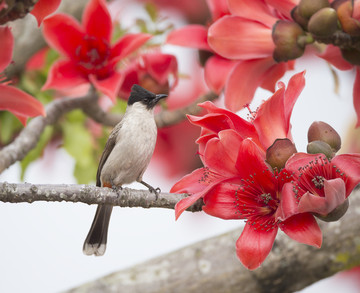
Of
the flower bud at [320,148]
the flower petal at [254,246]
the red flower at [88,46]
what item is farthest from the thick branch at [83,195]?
the red flower at [88,46]

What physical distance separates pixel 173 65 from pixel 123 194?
2.77 ft

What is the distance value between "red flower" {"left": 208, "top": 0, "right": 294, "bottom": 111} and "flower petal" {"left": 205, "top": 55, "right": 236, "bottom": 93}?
219 mm

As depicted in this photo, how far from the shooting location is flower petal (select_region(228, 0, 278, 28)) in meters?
Answer: 1.30

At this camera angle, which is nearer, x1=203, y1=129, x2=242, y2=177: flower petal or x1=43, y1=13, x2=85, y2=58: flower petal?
x1=203, y1=129, x2=242, y2=177: flower petal

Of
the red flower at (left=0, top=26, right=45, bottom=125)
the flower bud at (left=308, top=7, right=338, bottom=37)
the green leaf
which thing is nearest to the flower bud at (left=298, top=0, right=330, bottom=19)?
the flower bud at (left=308, top=7, right=338, bottom=37)

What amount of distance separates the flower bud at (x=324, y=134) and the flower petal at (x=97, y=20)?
890 millimetres

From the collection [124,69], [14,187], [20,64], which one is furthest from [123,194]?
→ [20,64]

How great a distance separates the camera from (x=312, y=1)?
120cm

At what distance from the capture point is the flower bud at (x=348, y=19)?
3.86 feet

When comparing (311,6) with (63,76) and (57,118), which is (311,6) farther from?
(57,118)

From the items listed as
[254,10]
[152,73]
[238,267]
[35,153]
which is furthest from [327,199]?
[35,153]

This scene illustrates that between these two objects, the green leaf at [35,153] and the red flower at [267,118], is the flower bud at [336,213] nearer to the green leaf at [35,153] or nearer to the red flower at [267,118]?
the red flower at [267,118]

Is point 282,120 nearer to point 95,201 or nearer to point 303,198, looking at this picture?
point 303,198

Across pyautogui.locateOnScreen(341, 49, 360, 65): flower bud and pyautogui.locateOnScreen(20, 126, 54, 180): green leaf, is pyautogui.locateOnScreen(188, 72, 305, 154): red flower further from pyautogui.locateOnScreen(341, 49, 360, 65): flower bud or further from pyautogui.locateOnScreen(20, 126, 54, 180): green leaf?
pyautogui.locateOnScreen(20, 126, 54, 180): green leaf
